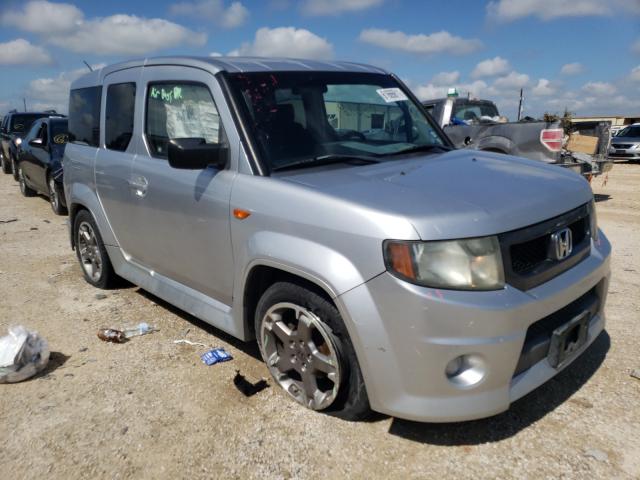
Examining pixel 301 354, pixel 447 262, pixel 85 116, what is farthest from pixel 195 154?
pixel 85 116

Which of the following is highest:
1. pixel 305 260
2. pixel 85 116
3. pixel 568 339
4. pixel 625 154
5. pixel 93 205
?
pixel 85 116

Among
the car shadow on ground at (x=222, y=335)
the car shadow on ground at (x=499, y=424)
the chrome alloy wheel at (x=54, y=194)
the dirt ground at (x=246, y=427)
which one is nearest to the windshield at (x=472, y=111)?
the dirt ground at (x=246, y=427)

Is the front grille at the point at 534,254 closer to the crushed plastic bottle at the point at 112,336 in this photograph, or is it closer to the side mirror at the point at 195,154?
the side mirror at the point at 195,154

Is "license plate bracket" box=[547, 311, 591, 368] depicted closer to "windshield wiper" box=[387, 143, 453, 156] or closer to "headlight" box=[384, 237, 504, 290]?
"headlight" box=[384, 237, 504, 290]

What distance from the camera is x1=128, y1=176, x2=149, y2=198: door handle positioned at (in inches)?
148

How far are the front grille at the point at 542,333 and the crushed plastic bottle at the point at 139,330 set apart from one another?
2785 millimetres

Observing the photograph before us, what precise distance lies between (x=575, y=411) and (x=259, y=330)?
1.79 m

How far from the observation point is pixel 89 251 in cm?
511

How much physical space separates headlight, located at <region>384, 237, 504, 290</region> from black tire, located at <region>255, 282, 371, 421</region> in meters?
0.47

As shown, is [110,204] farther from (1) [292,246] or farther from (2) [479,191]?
(2) [479,191]

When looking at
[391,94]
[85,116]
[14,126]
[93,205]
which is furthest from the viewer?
[14,126]

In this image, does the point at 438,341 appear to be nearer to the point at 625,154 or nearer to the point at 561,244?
the point at 561,244

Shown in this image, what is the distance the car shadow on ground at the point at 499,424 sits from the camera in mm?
Result: 2721

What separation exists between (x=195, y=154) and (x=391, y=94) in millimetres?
1669
